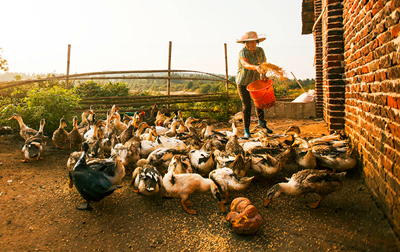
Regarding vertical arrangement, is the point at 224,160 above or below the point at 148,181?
above

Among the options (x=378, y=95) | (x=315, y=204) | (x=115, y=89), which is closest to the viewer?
(x=378, y=95)

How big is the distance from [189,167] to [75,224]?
1.69 m

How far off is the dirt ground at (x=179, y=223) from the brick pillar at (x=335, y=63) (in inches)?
55.3

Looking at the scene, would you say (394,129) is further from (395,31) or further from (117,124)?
(117,124)

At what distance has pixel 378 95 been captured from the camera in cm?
272

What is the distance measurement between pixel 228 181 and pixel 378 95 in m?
1.94

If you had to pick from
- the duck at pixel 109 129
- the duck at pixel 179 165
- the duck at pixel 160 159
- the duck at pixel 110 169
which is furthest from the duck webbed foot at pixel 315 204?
the duck at pixel 109 129

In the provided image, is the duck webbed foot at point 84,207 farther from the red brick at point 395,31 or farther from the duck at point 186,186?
the red brick at point 395,31

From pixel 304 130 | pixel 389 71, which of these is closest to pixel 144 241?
pixel 389 71

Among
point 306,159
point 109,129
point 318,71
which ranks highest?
point 318,71

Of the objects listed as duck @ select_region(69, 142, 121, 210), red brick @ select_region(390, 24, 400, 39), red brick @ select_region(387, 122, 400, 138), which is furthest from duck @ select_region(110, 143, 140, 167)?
red brick @ select_region(390, 24, 400, 39)

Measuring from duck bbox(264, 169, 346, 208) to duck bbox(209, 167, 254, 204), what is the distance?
33 cm

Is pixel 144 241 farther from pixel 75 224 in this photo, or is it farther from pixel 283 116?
pixel 283 116

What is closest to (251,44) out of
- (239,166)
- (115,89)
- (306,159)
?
(306,159)
